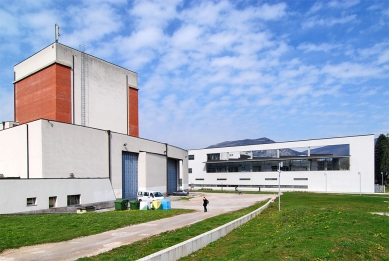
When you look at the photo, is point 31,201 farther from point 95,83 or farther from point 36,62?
point 36,62

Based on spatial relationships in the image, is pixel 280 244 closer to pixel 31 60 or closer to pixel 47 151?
pixel 47 151

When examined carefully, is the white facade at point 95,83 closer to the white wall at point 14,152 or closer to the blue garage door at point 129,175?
the blue garage door at point 129,175

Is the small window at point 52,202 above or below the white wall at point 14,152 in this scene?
below

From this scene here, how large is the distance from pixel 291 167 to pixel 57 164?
5515 centimetres

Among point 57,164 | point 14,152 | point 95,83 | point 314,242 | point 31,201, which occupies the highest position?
point 95,83

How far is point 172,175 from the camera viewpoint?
185 feet

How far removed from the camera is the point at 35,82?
4303 centimetres

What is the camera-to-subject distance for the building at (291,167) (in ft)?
208

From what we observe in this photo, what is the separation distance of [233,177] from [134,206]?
52799 millimetres

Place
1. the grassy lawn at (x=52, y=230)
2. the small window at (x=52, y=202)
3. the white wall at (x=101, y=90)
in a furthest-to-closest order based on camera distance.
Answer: the white wall at (x=101, y=90)
the small window at (x=52, y=202)
the grassy lawn at (x=52, y=230)

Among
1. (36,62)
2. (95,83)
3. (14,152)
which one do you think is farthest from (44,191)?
(36,62)

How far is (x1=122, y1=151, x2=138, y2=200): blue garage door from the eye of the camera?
41.9 m

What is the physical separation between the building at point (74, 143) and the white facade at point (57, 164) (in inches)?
3.0

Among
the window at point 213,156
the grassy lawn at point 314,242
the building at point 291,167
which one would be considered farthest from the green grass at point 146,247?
the window at point 213,156
